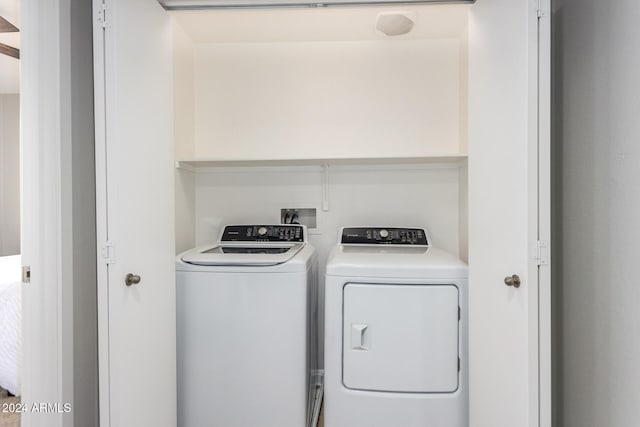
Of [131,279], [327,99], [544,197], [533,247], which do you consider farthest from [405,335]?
[327,99]

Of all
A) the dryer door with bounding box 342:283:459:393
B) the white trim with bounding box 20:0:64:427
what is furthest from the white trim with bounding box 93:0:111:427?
the dryer door with bounding box 342:283:459:393

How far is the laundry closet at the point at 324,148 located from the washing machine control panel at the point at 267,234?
15 cm

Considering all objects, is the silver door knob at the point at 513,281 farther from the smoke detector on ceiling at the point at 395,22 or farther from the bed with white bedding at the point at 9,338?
the bed with white bedding at the point at 9,338

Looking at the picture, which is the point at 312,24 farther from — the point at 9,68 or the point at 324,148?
the point at 9,68

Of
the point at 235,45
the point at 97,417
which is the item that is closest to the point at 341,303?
the point at 97,417

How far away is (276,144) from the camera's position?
241 centimetres

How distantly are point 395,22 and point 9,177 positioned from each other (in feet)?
8.76

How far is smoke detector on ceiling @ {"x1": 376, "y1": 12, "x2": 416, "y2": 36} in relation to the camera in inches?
77.0

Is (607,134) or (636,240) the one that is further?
(607,134)

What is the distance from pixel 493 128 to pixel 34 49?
1.66m

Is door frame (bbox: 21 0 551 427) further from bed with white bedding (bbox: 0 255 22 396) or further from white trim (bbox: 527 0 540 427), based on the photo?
bed with white bedding (bbox: 0 255 22 396)

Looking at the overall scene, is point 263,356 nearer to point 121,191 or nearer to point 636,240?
point 121,191

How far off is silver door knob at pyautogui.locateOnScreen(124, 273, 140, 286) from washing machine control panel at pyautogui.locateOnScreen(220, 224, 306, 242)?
101 cm

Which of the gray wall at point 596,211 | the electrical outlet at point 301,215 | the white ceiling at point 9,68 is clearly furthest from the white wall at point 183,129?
the gray wall at point 596,211
